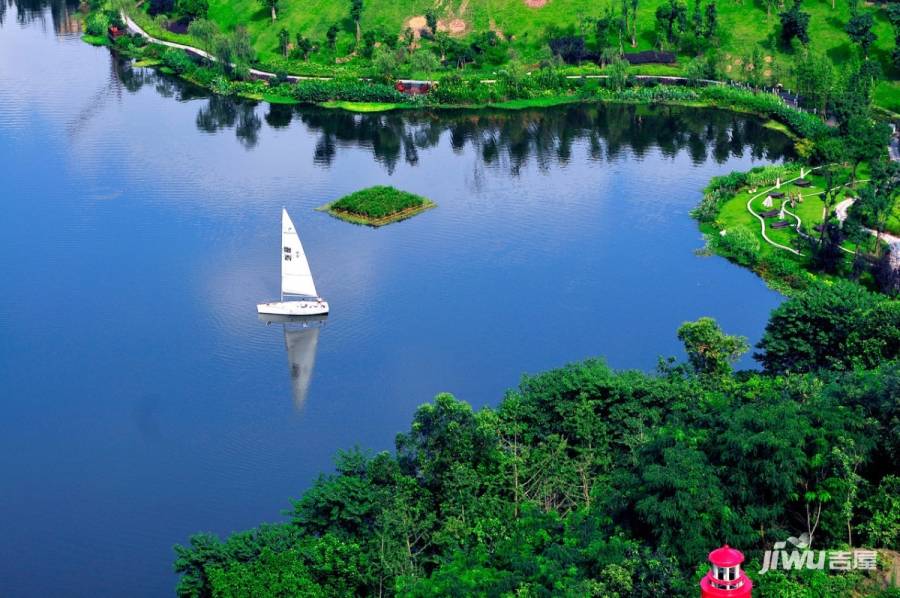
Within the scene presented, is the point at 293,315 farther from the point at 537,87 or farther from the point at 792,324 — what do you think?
the point at 537,87

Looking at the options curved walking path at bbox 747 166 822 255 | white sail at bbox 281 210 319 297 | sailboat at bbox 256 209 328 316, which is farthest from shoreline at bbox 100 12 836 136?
sailboat at bbox 256 209 328 316

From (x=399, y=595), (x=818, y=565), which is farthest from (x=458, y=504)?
(x=818, y=565)

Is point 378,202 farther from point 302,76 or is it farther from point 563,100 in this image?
point 302,76

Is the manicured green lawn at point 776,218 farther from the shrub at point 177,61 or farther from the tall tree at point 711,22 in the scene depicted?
the shrub at point 177,61

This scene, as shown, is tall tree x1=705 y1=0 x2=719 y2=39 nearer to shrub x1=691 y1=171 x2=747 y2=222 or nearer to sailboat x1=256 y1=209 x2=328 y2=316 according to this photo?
shrub x1=691 y1=171 x2=747 y2=222

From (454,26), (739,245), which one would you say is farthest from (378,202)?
(454,26)
